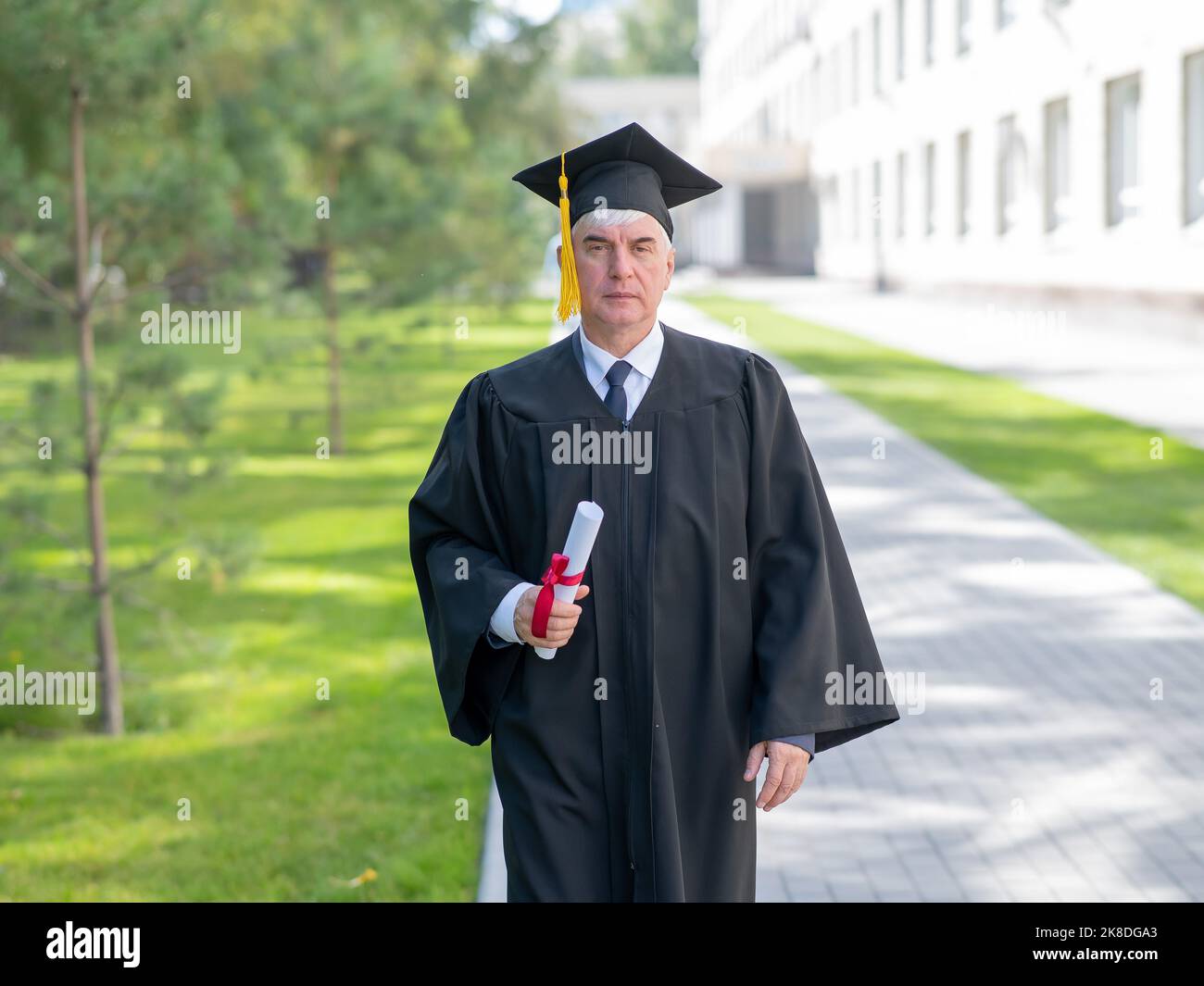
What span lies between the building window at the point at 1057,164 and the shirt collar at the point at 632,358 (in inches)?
984

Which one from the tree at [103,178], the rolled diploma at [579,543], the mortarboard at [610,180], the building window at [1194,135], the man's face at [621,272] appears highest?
the building window at [1194,135]

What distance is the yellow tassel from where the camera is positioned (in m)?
3.26

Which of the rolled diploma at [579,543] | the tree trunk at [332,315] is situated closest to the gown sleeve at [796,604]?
the rolled diploma at [579,543]

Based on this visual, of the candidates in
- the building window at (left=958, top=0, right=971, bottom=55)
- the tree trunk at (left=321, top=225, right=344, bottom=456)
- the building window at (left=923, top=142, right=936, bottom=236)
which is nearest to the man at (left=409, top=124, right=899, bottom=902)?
the tree trunk at (left=321, top=225, right=344, bottom=456)

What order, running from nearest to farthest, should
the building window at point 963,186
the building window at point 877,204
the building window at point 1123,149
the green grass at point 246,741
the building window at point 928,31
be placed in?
the green grass at point 246,741 → the building window at point 1123,149 → the building window at point 963,186 → the building window at point 928,31 → the building window at point 877,204

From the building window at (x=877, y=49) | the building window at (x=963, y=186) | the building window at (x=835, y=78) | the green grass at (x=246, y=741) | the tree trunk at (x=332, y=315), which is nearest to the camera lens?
the green grass at (x=246, y=741)

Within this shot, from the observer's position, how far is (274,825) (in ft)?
19.5

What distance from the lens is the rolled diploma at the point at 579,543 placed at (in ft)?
9.38

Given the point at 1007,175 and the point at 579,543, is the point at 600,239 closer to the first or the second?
the point at 579,543

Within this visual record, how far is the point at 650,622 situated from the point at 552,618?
0.26 m

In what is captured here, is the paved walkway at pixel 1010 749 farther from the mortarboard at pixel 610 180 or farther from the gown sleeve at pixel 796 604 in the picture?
the mortarboard at pixel 610 180
